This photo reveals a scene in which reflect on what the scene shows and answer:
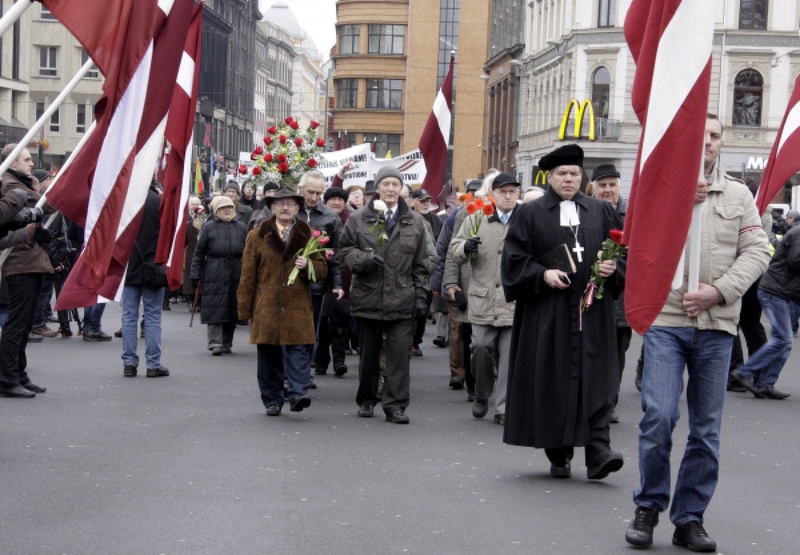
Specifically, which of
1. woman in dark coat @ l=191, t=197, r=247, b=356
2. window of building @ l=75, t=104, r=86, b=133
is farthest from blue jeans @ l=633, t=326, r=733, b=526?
window of building @ l=75, t=104, r=86, b=133

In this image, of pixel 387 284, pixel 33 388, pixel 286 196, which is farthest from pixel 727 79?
pixel 33 388

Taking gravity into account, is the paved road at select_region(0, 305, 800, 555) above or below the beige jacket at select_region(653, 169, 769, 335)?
below

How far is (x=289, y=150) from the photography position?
742 inches

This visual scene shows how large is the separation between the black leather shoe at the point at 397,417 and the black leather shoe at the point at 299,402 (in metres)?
0.68

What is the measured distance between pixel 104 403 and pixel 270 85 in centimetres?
13927

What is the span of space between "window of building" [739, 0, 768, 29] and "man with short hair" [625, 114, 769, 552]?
55.0 m

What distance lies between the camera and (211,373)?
1580 centimetres

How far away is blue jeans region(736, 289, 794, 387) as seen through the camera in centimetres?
1480

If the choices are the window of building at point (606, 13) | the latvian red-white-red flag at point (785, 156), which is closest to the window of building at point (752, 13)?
the window of building at point (606, 13)

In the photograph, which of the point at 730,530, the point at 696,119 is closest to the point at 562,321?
the point at 730,530

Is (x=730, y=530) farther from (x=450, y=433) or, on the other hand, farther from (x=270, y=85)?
(x=270, y=85)

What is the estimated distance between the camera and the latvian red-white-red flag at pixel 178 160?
1145 cm

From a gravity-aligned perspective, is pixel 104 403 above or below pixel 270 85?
below

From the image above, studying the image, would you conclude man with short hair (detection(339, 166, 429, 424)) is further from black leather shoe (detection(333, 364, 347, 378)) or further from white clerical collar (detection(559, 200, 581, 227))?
black leather shoe (detection(333, 364, 347, 378))
